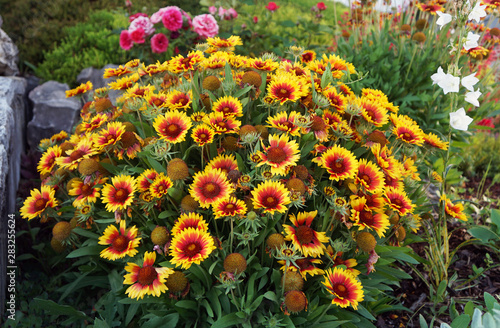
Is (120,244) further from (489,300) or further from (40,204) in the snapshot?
(489,300)

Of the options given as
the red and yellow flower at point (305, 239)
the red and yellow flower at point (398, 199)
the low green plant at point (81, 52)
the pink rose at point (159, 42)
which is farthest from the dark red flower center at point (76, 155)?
the low green plant at point (81, 52)

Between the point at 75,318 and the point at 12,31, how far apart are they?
350cm

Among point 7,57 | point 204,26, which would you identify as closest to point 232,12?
point 204,26

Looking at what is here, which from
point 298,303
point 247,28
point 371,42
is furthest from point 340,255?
point 247,28

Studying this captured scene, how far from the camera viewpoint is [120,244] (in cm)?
130

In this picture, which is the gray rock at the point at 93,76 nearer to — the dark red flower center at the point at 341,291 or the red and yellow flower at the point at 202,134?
the red and yellow flower at the point at 202,134

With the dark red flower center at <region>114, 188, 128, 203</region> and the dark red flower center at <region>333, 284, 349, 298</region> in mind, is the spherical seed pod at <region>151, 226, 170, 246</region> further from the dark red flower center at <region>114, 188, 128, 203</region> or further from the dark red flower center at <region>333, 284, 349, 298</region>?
the dark red flower center at <region>333, 284, 349, 298</region>

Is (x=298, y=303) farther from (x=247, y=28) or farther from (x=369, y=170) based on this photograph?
(x=247, y=28)

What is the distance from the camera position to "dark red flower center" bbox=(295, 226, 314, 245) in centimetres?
124

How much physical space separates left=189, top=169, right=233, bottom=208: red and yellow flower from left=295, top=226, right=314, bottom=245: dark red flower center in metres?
0.27

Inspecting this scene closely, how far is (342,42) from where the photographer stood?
9.62 ft

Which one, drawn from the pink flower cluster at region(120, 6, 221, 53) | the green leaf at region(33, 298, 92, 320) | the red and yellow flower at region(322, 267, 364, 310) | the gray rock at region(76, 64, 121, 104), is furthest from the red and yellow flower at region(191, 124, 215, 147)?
the gray rock at region(76, 64, 121, 104)

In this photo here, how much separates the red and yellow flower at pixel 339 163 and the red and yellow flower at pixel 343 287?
316 mm

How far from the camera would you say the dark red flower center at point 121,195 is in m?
1.32
